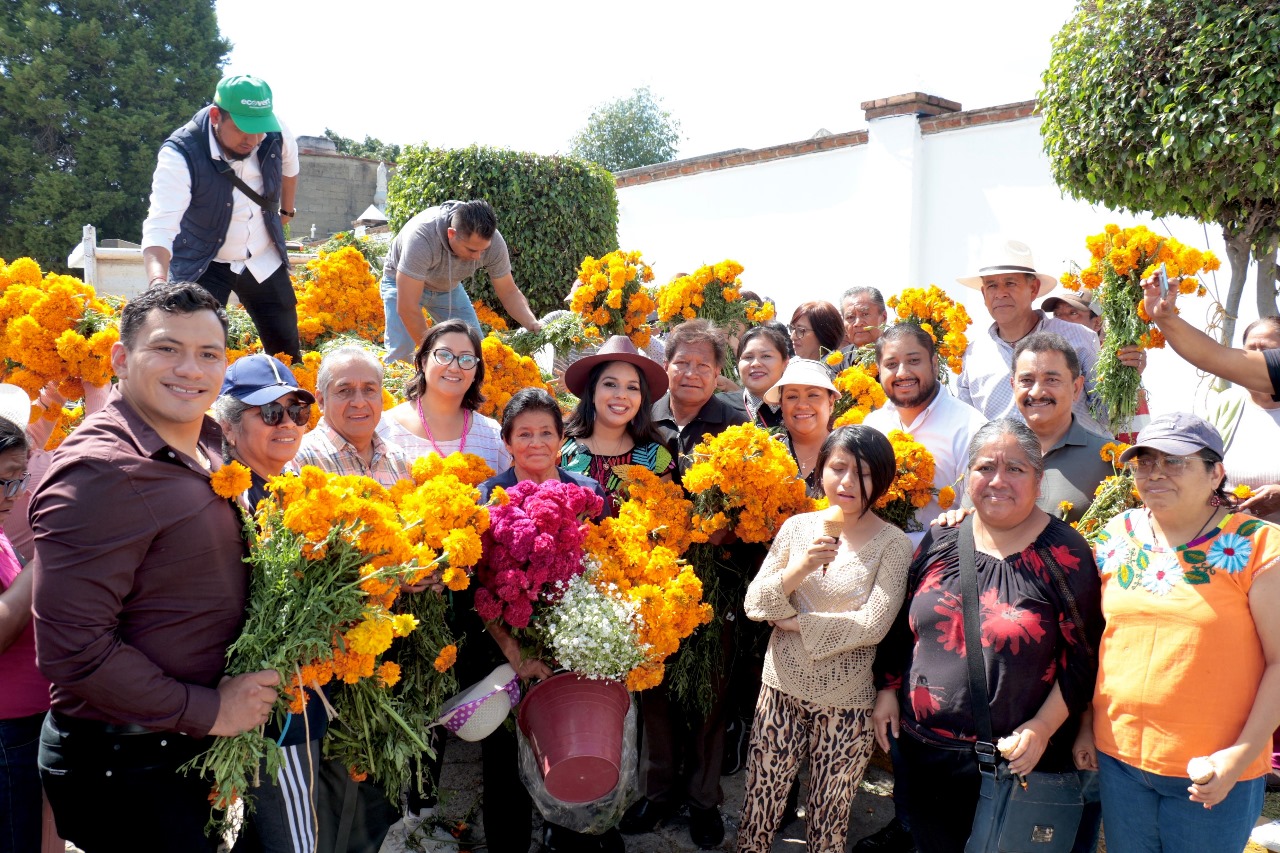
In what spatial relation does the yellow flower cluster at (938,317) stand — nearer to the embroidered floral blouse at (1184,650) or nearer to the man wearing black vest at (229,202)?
the embroidered floral blouse at (1184,650)

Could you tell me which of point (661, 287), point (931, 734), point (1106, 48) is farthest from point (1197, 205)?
point (931, 734)

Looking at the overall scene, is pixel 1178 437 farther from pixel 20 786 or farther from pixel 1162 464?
pixel 20 786

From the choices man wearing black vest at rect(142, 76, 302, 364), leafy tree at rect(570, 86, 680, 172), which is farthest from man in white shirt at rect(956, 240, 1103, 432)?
leafy tree at rect(570, 86, 680, 172)

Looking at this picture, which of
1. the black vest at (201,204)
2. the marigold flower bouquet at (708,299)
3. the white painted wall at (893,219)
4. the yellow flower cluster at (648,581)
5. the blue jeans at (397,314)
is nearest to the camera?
the yellow flower cluster at (648,581)

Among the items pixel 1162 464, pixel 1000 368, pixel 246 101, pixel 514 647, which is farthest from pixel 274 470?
pixel 1000 368

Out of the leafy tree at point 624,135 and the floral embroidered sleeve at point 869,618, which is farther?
the leafy tree at point 624,135

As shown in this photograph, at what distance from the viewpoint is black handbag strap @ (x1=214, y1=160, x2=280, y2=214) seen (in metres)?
4.90

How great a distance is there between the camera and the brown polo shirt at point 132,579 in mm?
2082

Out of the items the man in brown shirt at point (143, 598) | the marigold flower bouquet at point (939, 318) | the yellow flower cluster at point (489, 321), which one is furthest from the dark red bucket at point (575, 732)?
the yellow flower cluster at point (489, 321)

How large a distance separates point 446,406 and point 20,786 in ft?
7.22

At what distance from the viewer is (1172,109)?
22.3 feet

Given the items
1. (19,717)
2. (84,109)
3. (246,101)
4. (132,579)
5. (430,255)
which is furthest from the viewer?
(84,109)

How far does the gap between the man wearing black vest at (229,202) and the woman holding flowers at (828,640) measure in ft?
11.2

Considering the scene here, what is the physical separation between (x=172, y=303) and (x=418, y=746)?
1533mm
